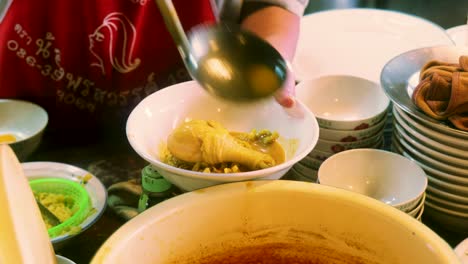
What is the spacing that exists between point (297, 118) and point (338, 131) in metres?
0.12

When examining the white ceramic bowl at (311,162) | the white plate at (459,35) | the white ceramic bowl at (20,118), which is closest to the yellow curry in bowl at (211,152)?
the white ceramic bowl at (311,162)

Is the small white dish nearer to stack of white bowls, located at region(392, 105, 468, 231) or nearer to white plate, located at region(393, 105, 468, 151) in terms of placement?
stack of white bowls, located at region(392, 105, 468, 231)

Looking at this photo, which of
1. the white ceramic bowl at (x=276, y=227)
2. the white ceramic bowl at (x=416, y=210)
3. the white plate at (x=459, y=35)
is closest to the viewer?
the white ceramic bowl at (x=276, y=227)

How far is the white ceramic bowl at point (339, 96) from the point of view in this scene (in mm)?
1116

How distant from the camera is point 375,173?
97cm

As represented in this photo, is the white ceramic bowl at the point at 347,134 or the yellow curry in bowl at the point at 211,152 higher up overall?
the yellow curry in bowl at the point at 211,152

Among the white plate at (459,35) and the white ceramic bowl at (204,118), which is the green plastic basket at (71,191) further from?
the white plate at (459,35)

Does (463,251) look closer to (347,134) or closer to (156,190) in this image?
(347,134)

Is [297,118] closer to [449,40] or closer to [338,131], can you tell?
[338,131]

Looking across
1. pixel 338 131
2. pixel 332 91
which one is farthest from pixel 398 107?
pixel 332 91

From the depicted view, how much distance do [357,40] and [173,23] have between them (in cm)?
79

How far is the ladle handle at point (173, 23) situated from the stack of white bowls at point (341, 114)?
12.2 inches

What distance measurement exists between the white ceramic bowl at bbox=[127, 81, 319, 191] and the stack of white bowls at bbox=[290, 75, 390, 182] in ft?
0.35

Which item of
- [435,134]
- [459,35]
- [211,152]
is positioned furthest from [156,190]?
[459,35]
